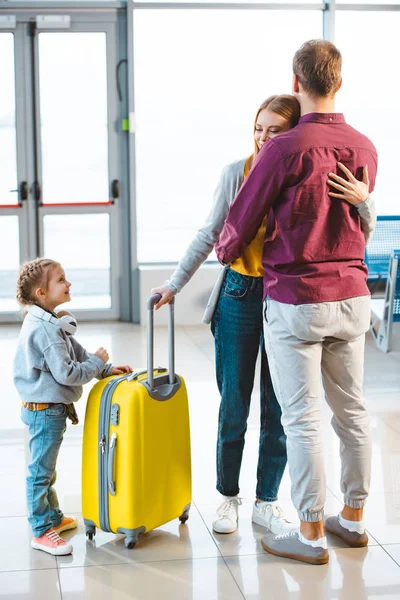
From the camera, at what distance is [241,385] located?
9.64ft

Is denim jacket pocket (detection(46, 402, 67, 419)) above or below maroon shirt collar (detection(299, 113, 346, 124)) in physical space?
below

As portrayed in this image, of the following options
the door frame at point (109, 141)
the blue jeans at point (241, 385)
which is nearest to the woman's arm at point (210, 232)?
the blue jeans at point (241, 385)

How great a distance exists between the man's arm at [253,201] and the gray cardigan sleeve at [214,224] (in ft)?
0.44

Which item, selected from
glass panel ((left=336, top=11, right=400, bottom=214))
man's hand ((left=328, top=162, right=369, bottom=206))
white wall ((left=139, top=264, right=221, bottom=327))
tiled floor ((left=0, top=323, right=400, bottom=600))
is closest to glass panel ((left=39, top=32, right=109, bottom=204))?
white wall ((left=139, top=264, right=221, bottom=327))

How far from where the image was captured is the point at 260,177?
254cm

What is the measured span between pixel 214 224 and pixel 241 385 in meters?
0.54

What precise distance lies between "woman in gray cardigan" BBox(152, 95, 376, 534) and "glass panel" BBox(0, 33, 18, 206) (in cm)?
467

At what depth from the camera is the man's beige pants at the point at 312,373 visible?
2.62 metres

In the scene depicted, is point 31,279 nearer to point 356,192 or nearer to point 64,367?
point 64,367

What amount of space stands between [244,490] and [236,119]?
469cm

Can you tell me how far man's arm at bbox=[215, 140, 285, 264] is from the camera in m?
2.52

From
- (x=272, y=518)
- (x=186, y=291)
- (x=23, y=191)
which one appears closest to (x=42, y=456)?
(x=272, y=518)

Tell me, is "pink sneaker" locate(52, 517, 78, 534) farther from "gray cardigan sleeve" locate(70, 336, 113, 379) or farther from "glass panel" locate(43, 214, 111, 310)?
"glass panel" locate(43, 214, 111, 310)

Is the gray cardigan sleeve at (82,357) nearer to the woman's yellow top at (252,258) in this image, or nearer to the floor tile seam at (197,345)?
the woman's yellow top at (252,258)
